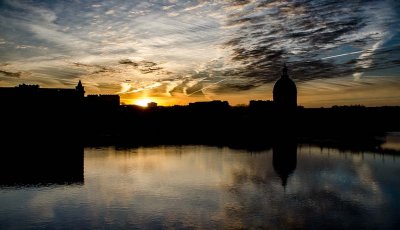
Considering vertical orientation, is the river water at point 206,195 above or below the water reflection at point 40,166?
below

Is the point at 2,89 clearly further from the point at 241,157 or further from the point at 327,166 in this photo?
the point at 327,166

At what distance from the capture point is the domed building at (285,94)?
153 meters

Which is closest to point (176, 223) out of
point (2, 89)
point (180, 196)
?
point (180, 196)

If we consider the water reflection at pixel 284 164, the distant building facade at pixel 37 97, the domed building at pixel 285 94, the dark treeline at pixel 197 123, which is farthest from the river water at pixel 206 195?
the domed building at pixel 285 94

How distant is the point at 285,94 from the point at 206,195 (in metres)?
130

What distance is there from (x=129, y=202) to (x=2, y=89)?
7265 centimetres

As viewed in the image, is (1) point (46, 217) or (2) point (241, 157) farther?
(2) point (241, 157)

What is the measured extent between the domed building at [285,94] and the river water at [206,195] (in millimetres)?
106947

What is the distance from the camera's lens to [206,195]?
28641mm

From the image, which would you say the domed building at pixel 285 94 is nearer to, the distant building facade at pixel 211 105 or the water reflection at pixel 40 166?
the distant building facade at pixel 211 105

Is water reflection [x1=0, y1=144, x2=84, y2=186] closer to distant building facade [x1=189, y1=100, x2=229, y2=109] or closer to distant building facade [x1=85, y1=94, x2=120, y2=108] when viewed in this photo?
distant building facade [x1=85, y1=94, x2=120, y2=108]

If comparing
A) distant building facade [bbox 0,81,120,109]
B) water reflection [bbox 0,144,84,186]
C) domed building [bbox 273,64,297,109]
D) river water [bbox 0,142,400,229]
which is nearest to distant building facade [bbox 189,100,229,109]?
domed building [bbox 273,64,297,109]

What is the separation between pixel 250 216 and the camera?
22.8 meters

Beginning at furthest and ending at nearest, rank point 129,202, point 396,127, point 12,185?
point 396,127 < point 12,185 < point 129,202
